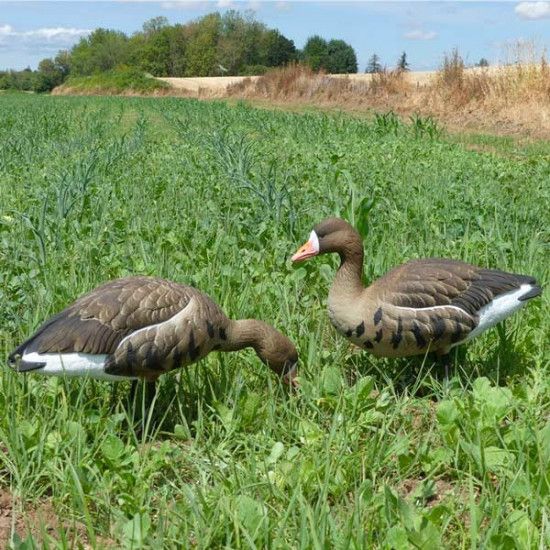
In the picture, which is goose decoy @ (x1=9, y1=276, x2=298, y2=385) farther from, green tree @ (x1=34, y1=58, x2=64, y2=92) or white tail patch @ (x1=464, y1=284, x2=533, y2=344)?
green tree @ (x1=34, y1=58, x2=64, y2=92)

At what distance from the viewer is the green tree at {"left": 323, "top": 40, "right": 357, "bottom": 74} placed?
349 ft

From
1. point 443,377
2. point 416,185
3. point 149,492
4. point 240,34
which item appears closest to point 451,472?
point 443,377

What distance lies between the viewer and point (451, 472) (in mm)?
2900

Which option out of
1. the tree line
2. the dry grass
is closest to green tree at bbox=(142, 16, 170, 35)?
the tree line

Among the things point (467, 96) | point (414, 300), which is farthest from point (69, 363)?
point (467, 96)

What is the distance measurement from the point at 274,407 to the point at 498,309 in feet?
3.89

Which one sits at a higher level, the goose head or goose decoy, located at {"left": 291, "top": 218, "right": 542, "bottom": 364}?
the goose head

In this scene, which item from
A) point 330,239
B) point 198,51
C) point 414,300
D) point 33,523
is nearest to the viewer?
point 33,523

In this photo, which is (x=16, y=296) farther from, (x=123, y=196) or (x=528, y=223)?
(x=528, y=223)

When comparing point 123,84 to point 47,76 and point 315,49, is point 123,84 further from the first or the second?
point 315,49

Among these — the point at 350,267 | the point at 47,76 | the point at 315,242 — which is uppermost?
the point at 47,76

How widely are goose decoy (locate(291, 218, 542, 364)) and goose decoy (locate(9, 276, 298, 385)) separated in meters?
0.62

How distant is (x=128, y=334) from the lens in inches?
120

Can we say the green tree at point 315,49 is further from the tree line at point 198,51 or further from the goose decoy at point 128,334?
the goose decoy at point 128,334
